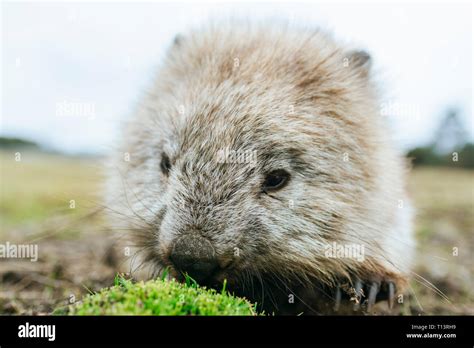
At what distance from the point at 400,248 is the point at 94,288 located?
214 cm

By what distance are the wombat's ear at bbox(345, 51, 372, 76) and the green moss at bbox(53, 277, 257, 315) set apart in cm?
197

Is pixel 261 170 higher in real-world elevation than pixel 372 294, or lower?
higher

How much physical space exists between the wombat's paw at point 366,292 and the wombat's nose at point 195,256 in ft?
2.93

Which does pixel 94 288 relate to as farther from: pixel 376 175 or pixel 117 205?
pixel 376 175

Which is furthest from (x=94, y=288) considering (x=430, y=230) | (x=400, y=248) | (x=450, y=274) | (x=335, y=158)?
A: (x=430, y=230)

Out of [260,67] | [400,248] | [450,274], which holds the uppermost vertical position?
[260,67]

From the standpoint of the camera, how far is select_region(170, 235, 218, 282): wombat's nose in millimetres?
2191

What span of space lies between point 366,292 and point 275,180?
35.7 inches

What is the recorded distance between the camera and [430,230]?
6.05 meters

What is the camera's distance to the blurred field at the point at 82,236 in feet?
11.7

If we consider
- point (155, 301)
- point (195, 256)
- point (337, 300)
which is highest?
point (195, 256)

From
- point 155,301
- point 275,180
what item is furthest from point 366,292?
point 155,301

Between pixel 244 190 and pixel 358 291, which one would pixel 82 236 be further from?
pixel 358 291

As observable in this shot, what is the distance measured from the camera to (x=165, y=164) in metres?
2.85
